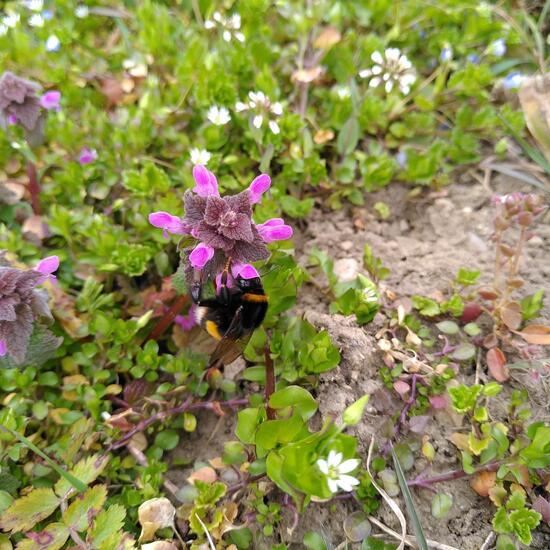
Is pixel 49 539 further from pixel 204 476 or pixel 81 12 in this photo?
pixel 81 12

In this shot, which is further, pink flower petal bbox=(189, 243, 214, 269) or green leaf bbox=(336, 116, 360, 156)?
green leaf bbox=(336, 116, 360, 156)

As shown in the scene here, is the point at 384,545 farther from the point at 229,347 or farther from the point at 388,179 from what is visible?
the point at 388,179

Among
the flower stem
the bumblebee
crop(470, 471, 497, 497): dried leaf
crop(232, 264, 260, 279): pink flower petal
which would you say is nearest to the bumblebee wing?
the bumblebee

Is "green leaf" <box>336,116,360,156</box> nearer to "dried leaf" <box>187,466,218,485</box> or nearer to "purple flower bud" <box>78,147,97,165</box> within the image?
"purple flower bud" <box>78,147,97,165</box>

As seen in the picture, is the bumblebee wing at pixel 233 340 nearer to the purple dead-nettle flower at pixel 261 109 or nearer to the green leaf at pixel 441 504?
the green leaf at pixel 441 504

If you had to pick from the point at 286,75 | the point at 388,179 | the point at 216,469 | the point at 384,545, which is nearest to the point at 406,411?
the point at 384,545

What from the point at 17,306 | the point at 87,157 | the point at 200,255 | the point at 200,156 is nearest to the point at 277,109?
the point at 200,156
